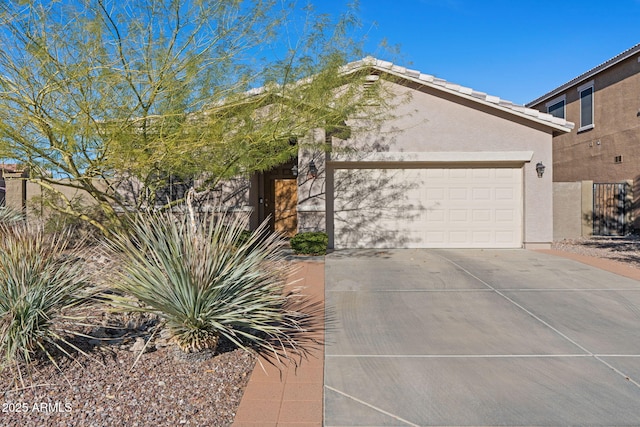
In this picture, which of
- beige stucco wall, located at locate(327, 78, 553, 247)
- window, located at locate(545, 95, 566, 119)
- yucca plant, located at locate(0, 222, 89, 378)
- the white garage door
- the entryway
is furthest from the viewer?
window, located at locate(545, 95, 566, 119)

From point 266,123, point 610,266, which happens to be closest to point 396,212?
point 610,266

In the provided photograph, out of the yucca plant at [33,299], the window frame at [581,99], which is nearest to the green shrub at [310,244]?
the yucca plant at [33,299]

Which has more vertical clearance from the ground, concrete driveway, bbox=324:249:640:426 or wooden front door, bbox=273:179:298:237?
wooden front door, bbox=273:179:298:237

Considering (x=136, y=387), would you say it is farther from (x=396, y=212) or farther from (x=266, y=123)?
(x=396, y=212)

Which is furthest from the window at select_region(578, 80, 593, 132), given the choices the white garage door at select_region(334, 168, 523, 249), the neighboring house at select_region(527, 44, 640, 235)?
the white garage door at select_region(334, 168, 523, 249)

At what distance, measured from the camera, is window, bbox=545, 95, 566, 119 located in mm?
18906

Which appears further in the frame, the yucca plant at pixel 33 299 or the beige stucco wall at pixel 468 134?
the beige stucco wall at pixel 468 134

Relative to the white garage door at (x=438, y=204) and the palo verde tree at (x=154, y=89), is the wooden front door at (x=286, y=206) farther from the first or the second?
the palo verde tree at (x=154, y=89)

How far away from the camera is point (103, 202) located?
7004mm

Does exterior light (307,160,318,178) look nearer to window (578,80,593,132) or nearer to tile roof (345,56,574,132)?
tile roof (345,56,574,132)

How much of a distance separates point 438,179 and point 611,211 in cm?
777

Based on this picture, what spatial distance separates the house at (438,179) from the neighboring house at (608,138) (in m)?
4.56

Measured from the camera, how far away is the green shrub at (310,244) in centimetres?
1070

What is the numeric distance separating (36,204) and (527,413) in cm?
1104
